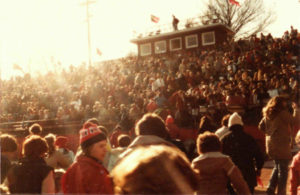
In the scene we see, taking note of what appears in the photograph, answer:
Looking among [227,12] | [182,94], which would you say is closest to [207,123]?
[182,94]

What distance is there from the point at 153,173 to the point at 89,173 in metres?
1.57

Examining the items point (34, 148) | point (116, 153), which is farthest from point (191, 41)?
point (34, 148)

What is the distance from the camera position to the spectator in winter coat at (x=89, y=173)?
2.86m

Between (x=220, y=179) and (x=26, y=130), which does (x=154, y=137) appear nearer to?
(x=220, y=179)

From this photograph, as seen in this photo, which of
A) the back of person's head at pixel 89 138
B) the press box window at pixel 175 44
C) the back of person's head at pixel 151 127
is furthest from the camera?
the press box window at pixel 175 44

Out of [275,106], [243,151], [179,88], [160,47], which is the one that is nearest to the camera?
[243,151]

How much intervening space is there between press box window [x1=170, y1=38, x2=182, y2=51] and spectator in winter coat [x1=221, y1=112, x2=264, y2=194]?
30.0m

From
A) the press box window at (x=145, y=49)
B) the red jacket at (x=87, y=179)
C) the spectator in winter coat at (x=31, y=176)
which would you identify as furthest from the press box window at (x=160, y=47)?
the red jacket at (x=87, y=179)

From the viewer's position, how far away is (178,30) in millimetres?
34406

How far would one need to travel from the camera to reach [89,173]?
9.53 ft

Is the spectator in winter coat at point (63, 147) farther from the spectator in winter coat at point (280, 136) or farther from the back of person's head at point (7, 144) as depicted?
the spectator in winter coat at point (280, 136)

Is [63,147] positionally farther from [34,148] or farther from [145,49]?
[145,49]

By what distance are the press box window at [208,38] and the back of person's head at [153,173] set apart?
31.9 metres

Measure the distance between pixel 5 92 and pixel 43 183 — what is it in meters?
28.0
